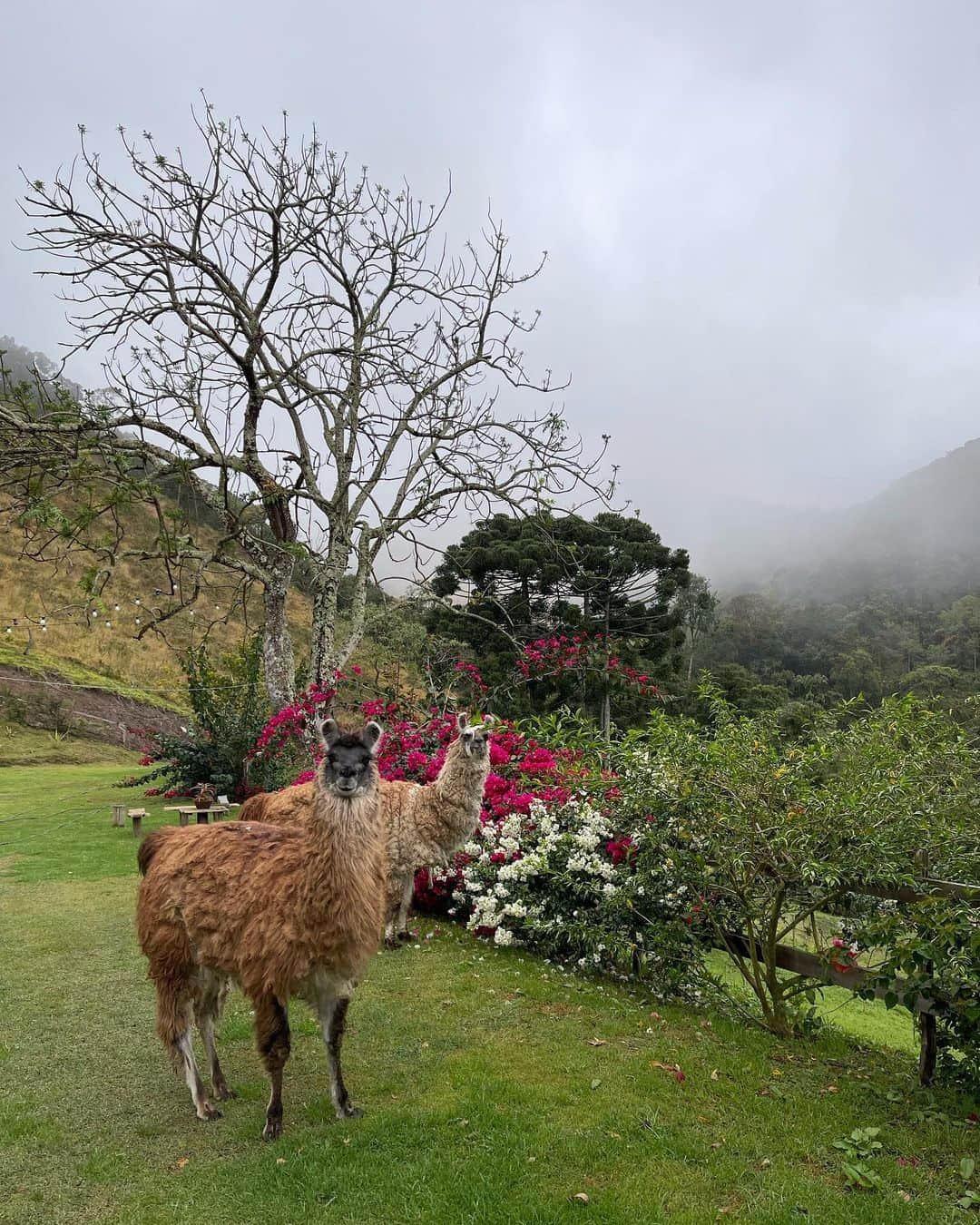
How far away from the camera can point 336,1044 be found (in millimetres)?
4125

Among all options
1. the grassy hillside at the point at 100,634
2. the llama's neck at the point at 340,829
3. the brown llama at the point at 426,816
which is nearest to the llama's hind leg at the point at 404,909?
the brown llama at the point at 426,816

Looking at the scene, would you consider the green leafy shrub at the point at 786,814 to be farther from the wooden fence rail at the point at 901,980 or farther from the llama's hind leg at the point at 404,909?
the llama's hind leg at the point at 404,909

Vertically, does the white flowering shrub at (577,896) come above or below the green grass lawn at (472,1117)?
above

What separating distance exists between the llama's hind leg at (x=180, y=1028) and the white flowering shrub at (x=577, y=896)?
3303mm

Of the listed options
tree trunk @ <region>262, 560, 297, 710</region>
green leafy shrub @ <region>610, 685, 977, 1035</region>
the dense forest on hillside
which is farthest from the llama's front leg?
the dense forest on hillside

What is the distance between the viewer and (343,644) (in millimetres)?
14578

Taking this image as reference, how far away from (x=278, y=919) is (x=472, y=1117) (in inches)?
60.5

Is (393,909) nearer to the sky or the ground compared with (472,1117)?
nearer to the sky

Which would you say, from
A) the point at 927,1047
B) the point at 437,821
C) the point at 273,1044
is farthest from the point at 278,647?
the point at 927,1047

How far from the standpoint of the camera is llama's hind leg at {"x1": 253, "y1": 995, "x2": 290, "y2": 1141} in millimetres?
3906

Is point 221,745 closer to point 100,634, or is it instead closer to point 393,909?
point 393,909

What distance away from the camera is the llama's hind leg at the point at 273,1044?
12.8 feet

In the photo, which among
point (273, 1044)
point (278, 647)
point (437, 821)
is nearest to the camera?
point (273, 1044)

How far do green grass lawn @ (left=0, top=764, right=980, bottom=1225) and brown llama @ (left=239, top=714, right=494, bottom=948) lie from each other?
45.9 inches
